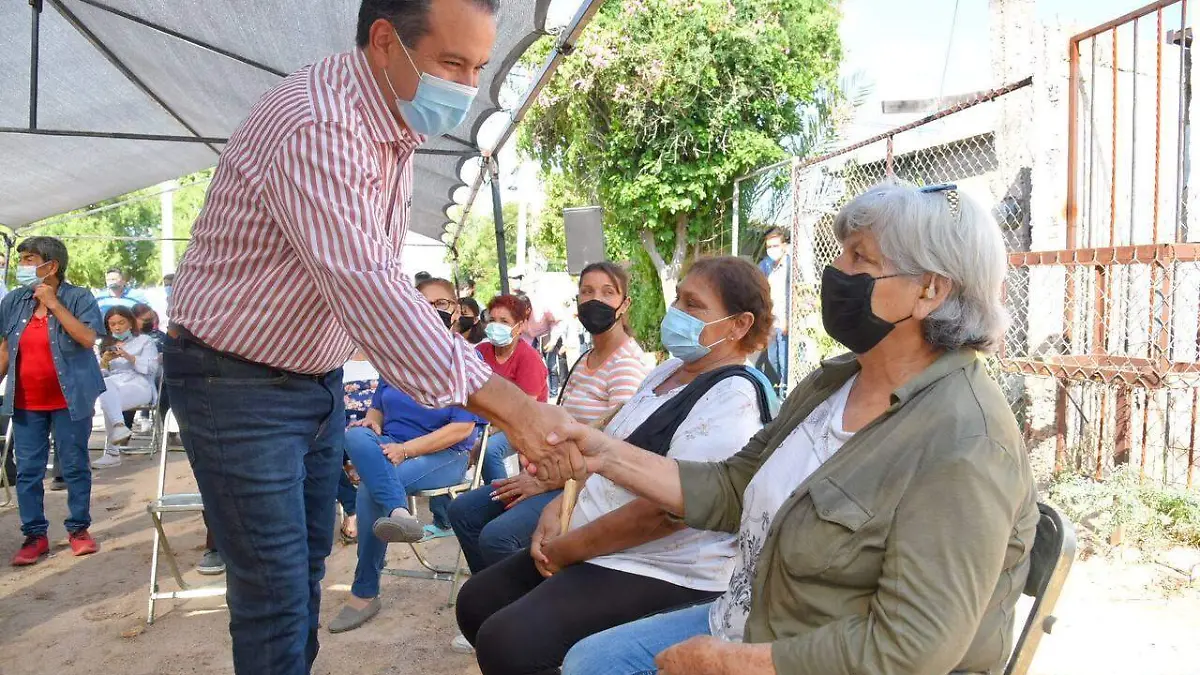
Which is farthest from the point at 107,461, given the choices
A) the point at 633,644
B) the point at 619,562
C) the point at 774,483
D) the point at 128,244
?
the point at 128,244

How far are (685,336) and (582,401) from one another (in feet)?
4.02

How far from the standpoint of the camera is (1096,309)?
188 inches

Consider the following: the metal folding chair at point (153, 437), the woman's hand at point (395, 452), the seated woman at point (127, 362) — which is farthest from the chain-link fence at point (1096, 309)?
the seated woman at point (127, 362)

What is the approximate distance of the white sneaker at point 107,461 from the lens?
27.7ft

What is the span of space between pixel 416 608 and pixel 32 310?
11.7ft

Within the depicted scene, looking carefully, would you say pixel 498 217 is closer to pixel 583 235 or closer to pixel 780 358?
pixel 780 358

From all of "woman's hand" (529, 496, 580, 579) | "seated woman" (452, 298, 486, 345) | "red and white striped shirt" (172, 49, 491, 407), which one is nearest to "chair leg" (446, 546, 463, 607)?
"woman's hand" (529, 496, 580, 579)

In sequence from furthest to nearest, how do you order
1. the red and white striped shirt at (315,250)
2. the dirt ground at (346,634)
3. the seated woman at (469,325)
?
the seated woman at (469,325) < the dirt ground at (346,634) < the red and white striped shirt at (315,250)

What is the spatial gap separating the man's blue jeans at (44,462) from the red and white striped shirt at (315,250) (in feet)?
14.0

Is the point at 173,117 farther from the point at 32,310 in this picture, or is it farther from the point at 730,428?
the point at 730,428

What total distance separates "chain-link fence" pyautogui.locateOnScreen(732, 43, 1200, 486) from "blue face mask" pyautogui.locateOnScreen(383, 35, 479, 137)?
83.4 inches

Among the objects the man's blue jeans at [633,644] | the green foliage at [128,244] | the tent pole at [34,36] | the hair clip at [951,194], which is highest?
the green foliage at [128,244]

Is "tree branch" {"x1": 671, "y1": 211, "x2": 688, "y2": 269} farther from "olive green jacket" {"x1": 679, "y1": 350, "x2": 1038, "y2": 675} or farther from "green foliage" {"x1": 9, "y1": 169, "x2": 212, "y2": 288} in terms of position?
"green foliage" {"x1": 9, "y1": 169, "x2": 212, "y2": 288}

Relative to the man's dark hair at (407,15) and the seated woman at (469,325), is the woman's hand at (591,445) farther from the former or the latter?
the seated woman at (469,325)
